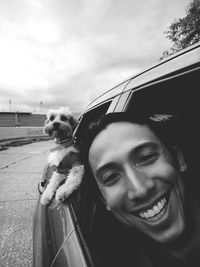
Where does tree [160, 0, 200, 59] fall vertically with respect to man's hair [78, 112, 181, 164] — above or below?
above

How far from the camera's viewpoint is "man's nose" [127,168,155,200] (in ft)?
3.41

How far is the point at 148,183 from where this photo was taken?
3.45ft

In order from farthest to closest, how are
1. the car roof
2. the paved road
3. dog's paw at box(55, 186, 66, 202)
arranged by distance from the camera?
the paved road → dog's paw at box(55, 186, 66, 202) → the car roof

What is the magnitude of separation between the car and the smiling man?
210 millimetres

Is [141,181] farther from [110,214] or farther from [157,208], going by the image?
[110,214]

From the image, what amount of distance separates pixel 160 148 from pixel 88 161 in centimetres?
57

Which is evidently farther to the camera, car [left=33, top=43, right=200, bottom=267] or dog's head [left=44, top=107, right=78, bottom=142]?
dog's head [left=44, top=107, right=78, bottom=142]

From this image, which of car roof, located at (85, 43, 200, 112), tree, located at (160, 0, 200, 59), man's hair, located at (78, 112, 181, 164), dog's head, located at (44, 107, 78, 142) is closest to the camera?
car roof, located at (85, 43, 200, 112)

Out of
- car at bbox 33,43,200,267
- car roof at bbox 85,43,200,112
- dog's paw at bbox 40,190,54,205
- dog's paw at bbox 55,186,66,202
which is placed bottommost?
dog's paw at bbox 40,190,54,205

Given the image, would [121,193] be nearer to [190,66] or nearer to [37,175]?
[190,66]

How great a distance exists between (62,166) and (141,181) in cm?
186

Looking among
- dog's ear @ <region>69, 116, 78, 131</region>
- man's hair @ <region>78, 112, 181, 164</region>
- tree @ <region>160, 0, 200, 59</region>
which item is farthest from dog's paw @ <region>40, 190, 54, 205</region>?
tree @ <region>160, 0, 200, 59</region>

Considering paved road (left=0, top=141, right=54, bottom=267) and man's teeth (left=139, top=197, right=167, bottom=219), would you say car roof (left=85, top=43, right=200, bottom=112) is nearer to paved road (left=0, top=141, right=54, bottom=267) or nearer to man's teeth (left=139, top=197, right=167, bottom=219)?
→ man's teeth (left=139, top=197, right=167, bottom=219)

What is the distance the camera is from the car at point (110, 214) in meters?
1.14
